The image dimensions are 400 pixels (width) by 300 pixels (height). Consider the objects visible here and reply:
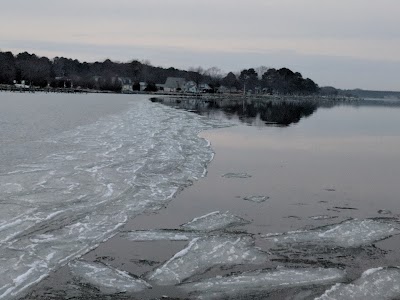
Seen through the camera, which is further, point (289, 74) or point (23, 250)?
point (289, 74)

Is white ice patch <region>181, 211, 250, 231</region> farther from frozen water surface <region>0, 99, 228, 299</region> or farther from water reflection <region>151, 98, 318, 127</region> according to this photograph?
water reflection <region>151, 98, 318, 127</region>

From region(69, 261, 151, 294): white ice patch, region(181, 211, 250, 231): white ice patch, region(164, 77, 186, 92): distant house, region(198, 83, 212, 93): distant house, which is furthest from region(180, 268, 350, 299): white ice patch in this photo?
region(164, 77, 186, 92): distant house

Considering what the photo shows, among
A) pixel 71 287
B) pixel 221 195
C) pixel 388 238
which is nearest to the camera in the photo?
pixel 71 287

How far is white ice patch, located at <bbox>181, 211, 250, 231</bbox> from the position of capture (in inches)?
352

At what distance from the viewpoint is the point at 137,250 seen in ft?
25.1

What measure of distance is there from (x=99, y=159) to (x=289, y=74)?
561ft

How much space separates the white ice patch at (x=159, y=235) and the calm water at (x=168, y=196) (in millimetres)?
217

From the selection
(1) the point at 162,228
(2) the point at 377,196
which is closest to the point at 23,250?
(1) the point at 162,228

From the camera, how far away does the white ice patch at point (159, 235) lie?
8.25 metres

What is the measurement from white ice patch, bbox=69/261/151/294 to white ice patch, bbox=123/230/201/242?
4.56ft

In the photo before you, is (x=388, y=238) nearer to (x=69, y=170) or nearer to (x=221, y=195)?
(x=221, y=195)

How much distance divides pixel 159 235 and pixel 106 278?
80.7 inches

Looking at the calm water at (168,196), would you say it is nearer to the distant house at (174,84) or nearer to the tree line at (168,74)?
the tree line at (168,74)

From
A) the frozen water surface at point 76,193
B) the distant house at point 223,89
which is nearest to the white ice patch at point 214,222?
the frozen water surface at point 76,193
